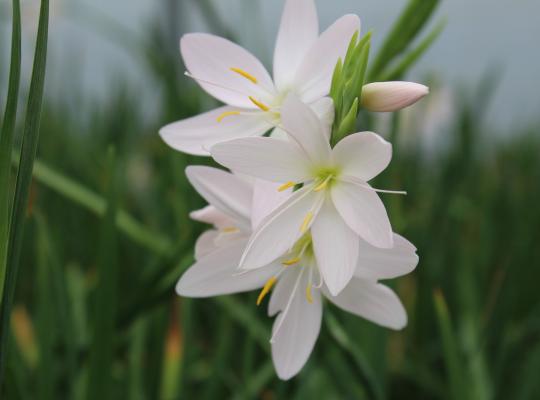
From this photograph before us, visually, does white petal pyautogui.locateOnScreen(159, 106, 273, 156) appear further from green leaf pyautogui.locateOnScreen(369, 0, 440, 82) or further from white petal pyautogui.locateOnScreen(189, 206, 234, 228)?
green leaf pyautogui.locateOnScreen(369, 0, 440, 82)

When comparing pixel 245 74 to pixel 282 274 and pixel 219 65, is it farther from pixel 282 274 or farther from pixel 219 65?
pixel 282 274

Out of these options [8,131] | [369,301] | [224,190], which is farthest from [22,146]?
[369,301]

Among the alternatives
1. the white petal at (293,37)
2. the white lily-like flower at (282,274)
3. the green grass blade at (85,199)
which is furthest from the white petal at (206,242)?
the green grass blade at (85,199)

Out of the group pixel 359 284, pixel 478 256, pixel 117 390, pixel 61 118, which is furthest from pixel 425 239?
pixel 61 118

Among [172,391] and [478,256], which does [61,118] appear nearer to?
[478,256]

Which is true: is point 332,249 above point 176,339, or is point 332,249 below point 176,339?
above

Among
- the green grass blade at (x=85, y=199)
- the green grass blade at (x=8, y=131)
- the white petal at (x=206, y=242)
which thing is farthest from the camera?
the green grass blade at (x=85, y=199)

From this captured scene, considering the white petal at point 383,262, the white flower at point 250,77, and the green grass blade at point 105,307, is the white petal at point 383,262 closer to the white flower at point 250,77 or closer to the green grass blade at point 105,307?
the white flower at point 250,77
